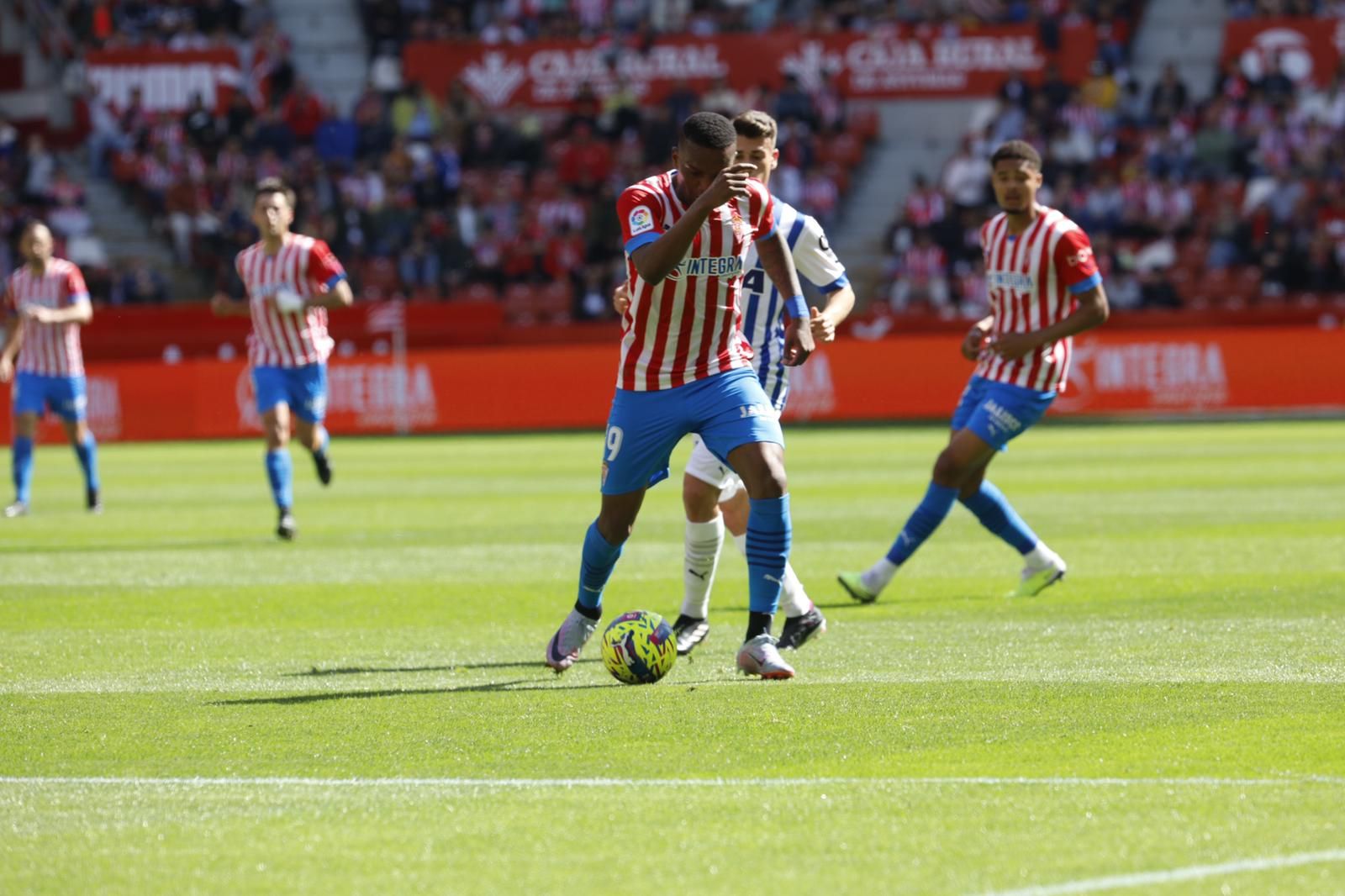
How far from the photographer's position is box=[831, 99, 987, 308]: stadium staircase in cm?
3500

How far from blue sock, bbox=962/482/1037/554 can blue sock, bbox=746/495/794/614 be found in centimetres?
321

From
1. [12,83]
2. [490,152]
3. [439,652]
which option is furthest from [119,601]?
[12,83]

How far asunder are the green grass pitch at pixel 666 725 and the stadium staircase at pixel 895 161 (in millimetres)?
20982

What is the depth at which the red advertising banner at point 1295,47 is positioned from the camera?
34250 mm

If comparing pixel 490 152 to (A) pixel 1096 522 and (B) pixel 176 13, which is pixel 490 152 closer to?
(B) pixel 176 13

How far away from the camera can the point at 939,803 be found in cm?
539

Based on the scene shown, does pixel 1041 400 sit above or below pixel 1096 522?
above

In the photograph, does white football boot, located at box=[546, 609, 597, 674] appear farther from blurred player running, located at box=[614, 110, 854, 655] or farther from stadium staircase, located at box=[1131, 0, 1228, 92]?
stadium staircase, located at box=[1131, 0, 1228, 92]

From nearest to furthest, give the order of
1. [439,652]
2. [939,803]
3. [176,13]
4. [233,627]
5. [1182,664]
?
[939,803]
[1182,664]
[439,652]
[233,627]
[176,13]

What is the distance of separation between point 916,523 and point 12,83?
3323cm

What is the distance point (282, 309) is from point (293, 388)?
0.68 m

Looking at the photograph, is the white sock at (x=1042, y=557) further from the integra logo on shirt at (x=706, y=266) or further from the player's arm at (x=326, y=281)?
the player's arm at (x=326, y=281)

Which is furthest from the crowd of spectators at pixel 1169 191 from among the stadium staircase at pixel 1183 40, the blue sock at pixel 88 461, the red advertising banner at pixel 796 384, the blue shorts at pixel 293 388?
the blue shorts at pixel 293 388

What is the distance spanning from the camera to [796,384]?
28.4 meters
